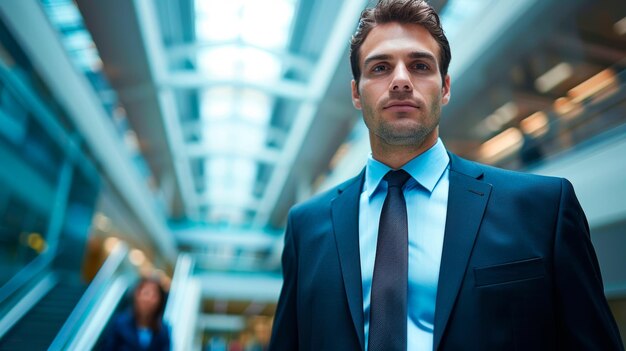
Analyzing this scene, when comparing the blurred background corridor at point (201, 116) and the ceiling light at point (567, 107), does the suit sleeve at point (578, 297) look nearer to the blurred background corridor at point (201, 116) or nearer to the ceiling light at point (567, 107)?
the blurred background corridor at point (201, 116)

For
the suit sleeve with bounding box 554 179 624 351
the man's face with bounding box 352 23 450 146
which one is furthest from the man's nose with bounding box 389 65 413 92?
the suit sleeve with bounding box 554 179 624 351

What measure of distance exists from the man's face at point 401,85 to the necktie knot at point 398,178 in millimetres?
84

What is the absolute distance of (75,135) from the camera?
9.37m

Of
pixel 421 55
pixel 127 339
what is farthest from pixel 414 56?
pixel 127 339

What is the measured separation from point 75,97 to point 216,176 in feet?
50.3

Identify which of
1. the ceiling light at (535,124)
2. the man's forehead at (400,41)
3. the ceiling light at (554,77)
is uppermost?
the ceiling light at (554,77)

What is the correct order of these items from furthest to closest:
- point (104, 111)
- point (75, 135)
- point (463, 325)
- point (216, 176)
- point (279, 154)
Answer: point (216, 176) < point (279, 154) < point (104, 111) < point (75, 135) < point (463, 325)

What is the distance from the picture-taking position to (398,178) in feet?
4.17

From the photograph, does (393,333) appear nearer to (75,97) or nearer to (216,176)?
(75,97)

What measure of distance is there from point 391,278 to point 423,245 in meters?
0.12

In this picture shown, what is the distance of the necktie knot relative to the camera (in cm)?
127

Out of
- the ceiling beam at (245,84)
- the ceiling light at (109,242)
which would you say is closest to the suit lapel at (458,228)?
the ceiling beam at (245,84)

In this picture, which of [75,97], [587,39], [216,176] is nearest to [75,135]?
[75,97]

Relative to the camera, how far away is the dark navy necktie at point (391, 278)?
1027 mm
